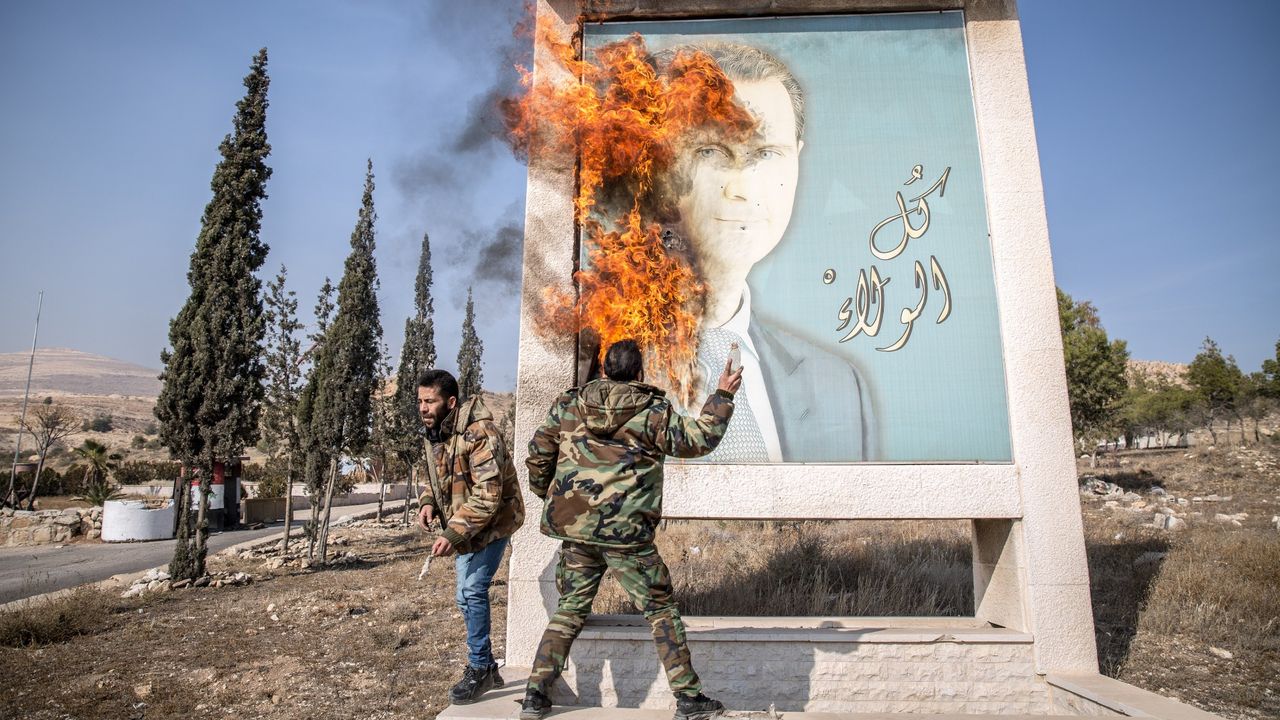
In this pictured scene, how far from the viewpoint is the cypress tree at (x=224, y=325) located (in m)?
12.3

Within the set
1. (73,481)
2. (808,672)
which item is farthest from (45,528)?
(808,672)

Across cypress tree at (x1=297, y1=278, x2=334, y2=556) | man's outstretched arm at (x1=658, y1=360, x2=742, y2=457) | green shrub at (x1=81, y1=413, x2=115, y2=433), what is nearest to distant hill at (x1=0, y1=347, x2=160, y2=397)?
green shrub at (x1=81, y1=413, x2=115, y2=433)

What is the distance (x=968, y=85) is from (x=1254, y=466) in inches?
1035

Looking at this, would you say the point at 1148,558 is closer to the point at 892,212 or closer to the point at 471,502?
the point at 892,212

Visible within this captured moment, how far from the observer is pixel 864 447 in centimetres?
489

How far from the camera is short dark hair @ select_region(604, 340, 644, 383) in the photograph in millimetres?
3768

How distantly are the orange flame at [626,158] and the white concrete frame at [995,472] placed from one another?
0.70 feet

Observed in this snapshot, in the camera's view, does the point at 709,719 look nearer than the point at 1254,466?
Yes

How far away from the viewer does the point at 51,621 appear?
7.28 metres

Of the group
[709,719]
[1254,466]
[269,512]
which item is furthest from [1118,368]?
[269,512]

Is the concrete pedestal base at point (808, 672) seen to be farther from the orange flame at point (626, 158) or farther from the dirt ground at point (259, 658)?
the orange flame at point (626, 158)

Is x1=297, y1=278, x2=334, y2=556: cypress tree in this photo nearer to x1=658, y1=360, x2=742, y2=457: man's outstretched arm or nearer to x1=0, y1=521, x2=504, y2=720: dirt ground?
x1=0, y1=521, x2=504, y2=720: dirt ground

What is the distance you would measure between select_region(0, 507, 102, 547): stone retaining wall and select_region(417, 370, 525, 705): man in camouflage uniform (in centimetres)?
2324

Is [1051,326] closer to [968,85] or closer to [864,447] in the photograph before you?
[864,447]
